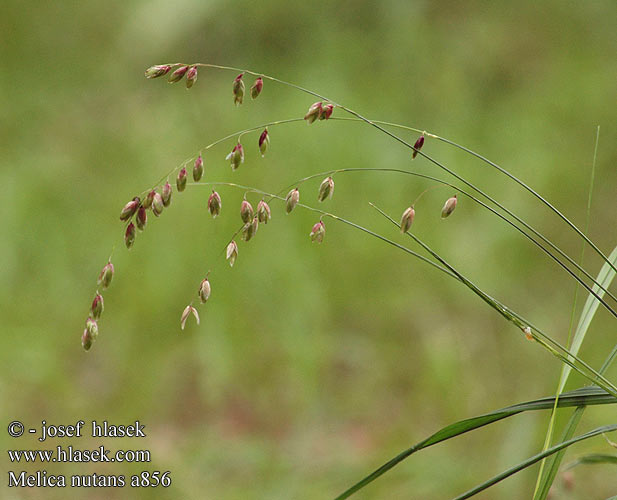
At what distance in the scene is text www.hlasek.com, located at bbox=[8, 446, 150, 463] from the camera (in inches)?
60.4

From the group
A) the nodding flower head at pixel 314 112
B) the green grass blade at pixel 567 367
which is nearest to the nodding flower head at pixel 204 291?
the nodding flower head at pixel 314 112

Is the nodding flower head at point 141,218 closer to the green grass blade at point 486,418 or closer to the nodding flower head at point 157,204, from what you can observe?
the nodding flower head at point 157,204

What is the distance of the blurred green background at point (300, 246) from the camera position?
1.71m

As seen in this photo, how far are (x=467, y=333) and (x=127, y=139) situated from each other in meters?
1.30

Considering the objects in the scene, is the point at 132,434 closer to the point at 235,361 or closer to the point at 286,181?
the point at 235,361

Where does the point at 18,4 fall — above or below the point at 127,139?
above

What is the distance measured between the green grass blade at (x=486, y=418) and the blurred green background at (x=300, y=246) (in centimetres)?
64

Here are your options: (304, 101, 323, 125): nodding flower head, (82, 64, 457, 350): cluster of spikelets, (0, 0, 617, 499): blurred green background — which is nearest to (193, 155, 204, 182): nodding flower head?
(82, 64, 457, 350): cluster of spikelets

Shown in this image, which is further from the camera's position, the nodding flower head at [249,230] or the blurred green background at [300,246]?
the blurred green background at [300,246]

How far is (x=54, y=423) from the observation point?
5.75 feet

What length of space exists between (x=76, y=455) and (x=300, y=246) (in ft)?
2.52

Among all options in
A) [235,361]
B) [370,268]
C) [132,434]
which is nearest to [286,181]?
[370,268]

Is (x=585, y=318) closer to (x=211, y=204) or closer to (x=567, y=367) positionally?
(x=567, y=367)

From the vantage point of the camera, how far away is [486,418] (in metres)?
0.69
